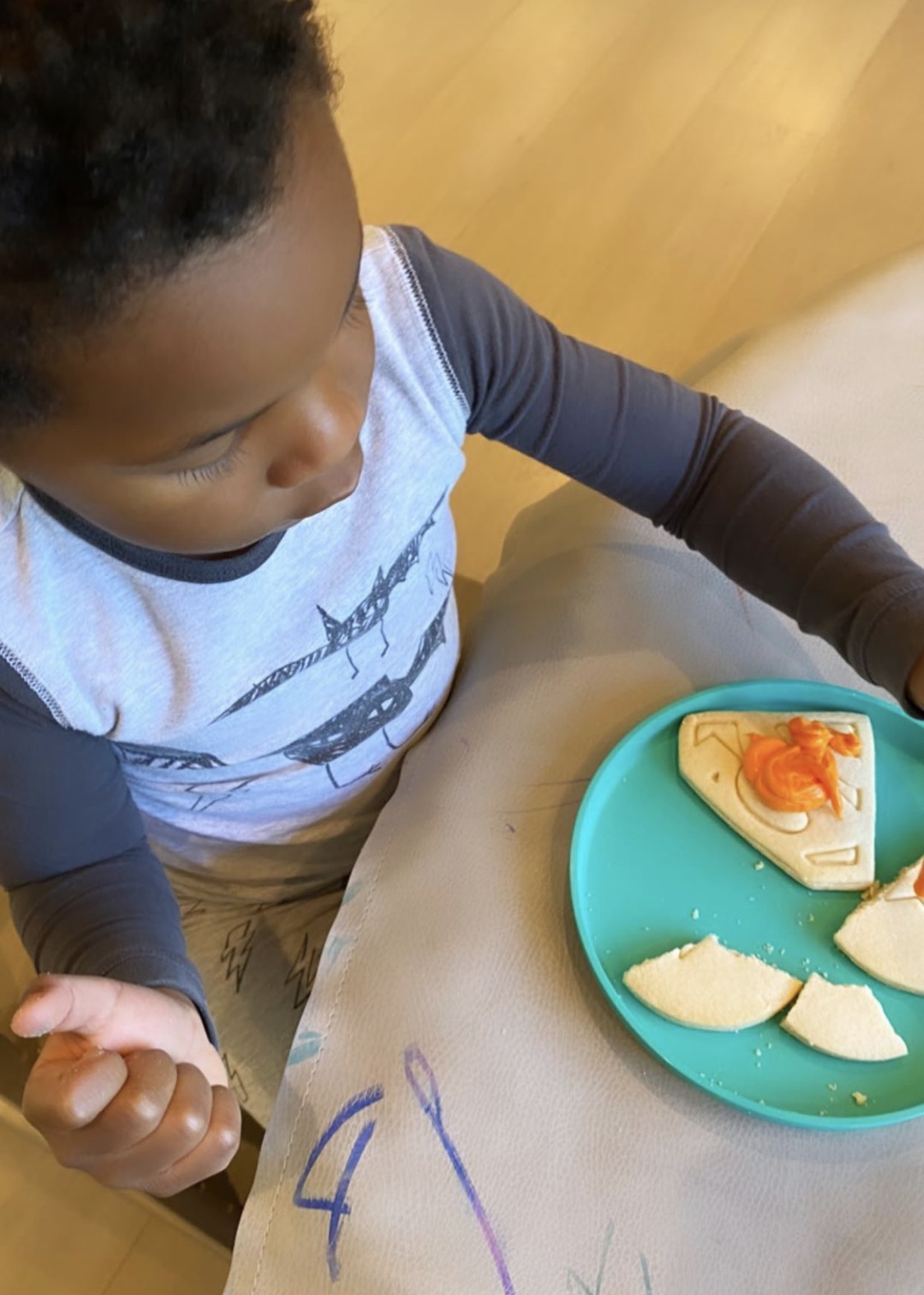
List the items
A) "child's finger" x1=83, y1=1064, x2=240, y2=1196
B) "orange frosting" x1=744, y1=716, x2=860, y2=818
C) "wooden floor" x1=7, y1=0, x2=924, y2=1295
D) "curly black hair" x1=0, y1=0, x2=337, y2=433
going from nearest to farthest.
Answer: "curly black hair" x1=0, y1=0, x2=337, y2=433, "child's finger" x1=83, y1=1064, x2=240, y2=1196, "orange frosting" x1=744, y1=716, x2=860, y2=818, "wooden floor" x1=7, y1=0, x2=924, y2=1295

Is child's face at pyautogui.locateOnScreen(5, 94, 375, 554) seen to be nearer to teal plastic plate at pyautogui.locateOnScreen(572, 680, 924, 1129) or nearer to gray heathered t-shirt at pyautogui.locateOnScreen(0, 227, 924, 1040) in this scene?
gray heathered t-shirt at pyautogui.locateOnScreen(0, 227, 924, 1040)

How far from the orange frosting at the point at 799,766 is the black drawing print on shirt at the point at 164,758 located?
0.90ft

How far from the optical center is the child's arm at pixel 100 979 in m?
0.37

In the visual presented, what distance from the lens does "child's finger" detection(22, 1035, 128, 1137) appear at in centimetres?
36

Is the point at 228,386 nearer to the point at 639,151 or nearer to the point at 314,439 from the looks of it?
the point at 314,439

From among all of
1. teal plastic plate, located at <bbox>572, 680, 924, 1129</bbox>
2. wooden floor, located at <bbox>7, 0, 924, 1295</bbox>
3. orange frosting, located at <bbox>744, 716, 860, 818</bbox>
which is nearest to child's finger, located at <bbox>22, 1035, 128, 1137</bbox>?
teal plastic plate, located at <bbox>572, 680, 924, 1129</bbox>

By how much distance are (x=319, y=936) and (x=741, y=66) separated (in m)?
1.20

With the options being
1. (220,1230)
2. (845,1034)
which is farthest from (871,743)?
(220,1230)

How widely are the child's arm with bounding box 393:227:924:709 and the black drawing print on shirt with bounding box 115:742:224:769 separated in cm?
23

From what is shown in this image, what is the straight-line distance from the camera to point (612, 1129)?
17.9 inches

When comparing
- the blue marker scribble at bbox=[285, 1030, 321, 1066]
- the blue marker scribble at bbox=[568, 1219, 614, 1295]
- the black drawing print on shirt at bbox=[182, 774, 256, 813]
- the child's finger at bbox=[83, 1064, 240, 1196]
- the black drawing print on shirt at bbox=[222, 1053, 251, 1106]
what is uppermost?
the child's finger at bbox=[83, 1064, 240, 1196]

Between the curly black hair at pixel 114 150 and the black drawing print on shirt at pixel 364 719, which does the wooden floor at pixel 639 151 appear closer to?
the black drawing print on shirt at pixel 364 719

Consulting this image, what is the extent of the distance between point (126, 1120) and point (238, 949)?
0.29 meters

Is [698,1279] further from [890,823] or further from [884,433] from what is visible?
[884,433]
